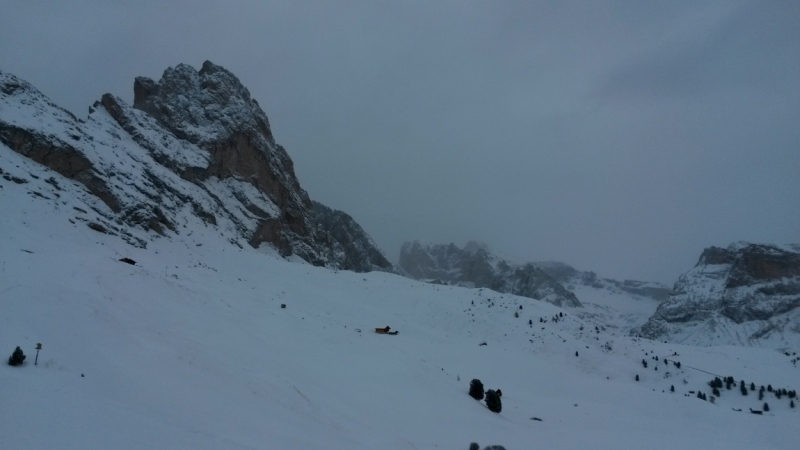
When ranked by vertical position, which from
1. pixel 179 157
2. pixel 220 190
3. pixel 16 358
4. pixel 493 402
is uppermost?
pixel 179 157

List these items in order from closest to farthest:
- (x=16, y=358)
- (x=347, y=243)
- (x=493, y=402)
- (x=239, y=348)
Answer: (x=16, y=358) < (x=239, y=348) < (x=493, y=402) < (x=347, y=243)

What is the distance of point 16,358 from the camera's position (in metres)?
8.32

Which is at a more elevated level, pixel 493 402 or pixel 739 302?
pixel 739 302

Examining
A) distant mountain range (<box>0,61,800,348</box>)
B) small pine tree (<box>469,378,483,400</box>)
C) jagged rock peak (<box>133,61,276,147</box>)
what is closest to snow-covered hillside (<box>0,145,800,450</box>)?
small pine tree (<box>469,378,483,400</box>)

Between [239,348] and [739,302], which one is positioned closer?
[239,348]

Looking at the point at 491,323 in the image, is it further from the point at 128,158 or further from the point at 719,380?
the point at 128,158

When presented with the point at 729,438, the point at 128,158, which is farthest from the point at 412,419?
the point at 128,158

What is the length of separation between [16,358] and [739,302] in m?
131

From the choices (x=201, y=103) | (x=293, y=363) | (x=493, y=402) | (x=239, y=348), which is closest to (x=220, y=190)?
(x=201, y=103)

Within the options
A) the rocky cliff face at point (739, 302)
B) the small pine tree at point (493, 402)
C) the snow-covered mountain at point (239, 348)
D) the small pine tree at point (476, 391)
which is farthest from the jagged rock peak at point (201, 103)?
the rocky cliff face at point (739, 302)

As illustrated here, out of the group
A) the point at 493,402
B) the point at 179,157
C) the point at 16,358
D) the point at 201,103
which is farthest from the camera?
the point at 201,103

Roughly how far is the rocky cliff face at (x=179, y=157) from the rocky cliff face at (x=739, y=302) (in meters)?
81.7

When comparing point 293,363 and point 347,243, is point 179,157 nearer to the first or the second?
point 347,243

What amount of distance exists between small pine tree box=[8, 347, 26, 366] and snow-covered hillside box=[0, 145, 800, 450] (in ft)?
0.42
